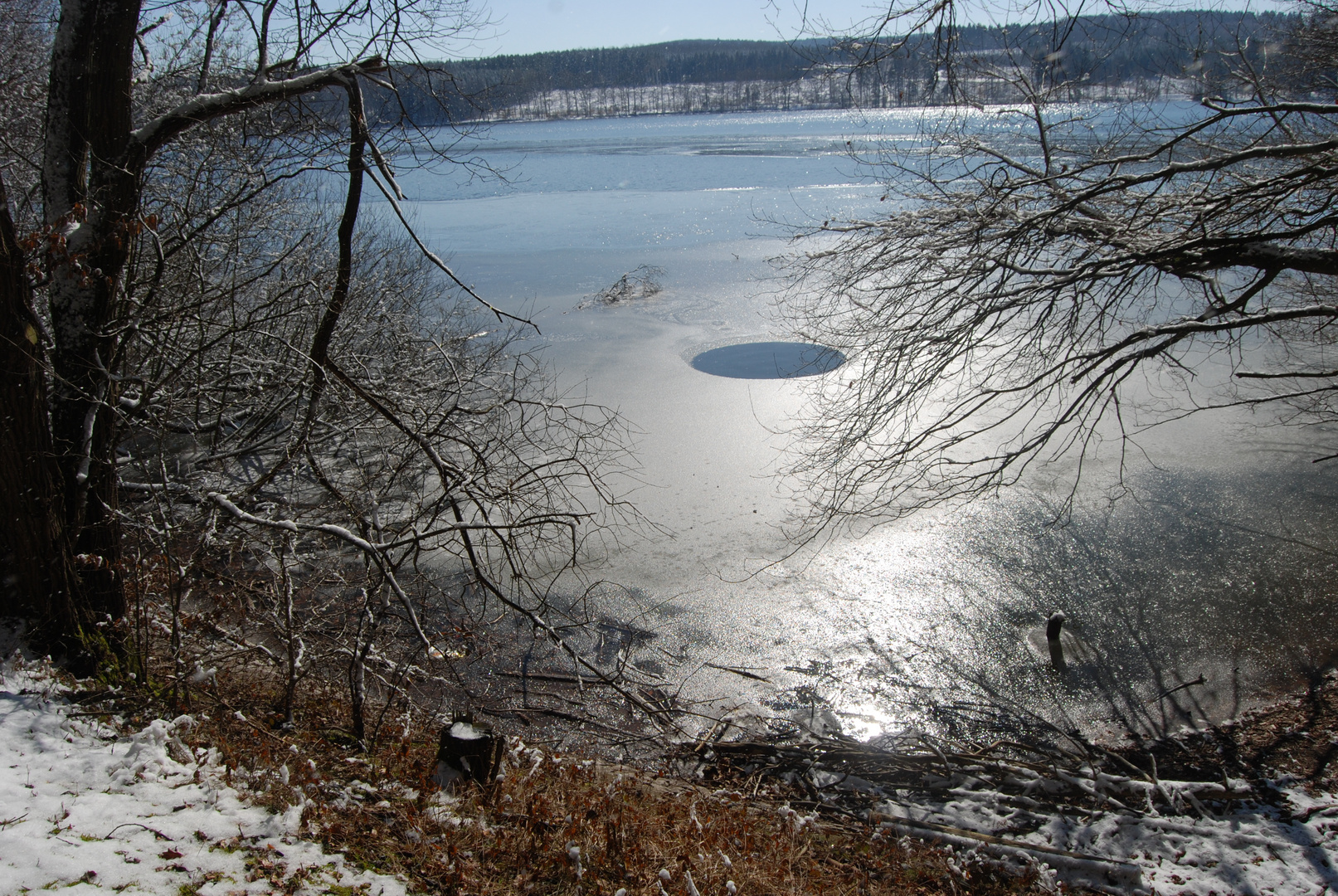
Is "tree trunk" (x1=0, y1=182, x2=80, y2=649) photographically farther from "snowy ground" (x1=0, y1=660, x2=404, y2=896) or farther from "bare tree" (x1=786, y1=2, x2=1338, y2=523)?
"bare tree" (x1=786, y1=2, x2=1338, y2=523)

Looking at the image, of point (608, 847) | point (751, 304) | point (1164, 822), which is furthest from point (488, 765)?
point (751, 304)

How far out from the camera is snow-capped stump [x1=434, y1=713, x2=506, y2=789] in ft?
10.8

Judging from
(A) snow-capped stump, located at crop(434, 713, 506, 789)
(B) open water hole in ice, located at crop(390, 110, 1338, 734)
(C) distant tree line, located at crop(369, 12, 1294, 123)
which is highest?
(C) distant tree line, located at crop(369, 12, 1294, 123)

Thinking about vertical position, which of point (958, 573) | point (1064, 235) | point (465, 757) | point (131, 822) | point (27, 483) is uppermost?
point (1064, 235)

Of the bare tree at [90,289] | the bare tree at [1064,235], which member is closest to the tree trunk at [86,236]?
the bare tree at [90,289]

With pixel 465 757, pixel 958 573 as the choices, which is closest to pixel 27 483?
pixel 465 757

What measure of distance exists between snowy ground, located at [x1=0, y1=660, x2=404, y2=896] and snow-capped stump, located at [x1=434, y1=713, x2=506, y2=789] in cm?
75

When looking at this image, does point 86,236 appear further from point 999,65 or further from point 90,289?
point 999,65

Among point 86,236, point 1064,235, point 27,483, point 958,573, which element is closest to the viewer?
point 27,483

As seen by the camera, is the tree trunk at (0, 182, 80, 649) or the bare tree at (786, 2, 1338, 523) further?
the bare tree at (786, 2, 1338, 523)

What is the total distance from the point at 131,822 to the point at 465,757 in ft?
3.92

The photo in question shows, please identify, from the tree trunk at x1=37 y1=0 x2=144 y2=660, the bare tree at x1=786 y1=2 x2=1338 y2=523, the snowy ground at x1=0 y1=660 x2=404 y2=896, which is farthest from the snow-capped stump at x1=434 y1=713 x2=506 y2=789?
the bare tree at x1=786 y1=2 x2=1338 y2=523

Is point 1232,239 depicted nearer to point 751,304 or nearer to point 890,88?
point 890,88

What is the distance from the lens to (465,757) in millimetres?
3307
